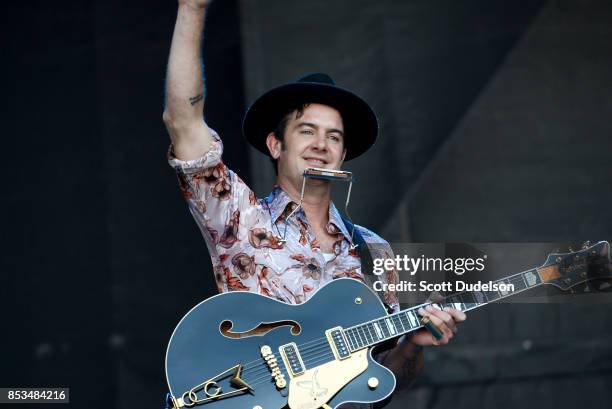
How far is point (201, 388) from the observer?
9.07 ft

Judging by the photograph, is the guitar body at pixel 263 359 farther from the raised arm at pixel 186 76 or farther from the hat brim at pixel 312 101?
the hat brim at pixel 312 101

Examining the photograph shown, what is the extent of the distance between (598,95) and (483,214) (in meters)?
0.85

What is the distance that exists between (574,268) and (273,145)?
119cm

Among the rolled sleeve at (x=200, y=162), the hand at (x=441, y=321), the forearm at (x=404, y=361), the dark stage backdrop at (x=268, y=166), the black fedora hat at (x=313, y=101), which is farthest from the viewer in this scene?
the dark stage backdrop at (x=268, y=166)

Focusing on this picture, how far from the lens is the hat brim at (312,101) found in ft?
11.1

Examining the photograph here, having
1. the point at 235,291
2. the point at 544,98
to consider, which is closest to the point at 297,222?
the point at 235,291

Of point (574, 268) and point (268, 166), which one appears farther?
point (268, 166)

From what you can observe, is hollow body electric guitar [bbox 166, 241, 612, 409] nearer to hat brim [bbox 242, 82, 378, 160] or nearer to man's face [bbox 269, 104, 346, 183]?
man's face [bbox 269, 104, 346, 183]

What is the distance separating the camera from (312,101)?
11.2 ft

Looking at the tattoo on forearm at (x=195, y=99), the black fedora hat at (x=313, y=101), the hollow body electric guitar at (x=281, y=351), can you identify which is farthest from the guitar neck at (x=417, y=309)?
the tattoo on forearm at (x=195, y=99)

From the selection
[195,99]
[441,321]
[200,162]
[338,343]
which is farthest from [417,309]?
[195,99]

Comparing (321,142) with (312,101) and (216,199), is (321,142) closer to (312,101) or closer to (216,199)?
(312,101)

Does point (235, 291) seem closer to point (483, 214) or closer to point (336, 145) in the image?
point (336, 145)

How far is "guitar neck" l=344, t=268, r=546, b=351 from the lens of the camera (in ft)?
9.75
